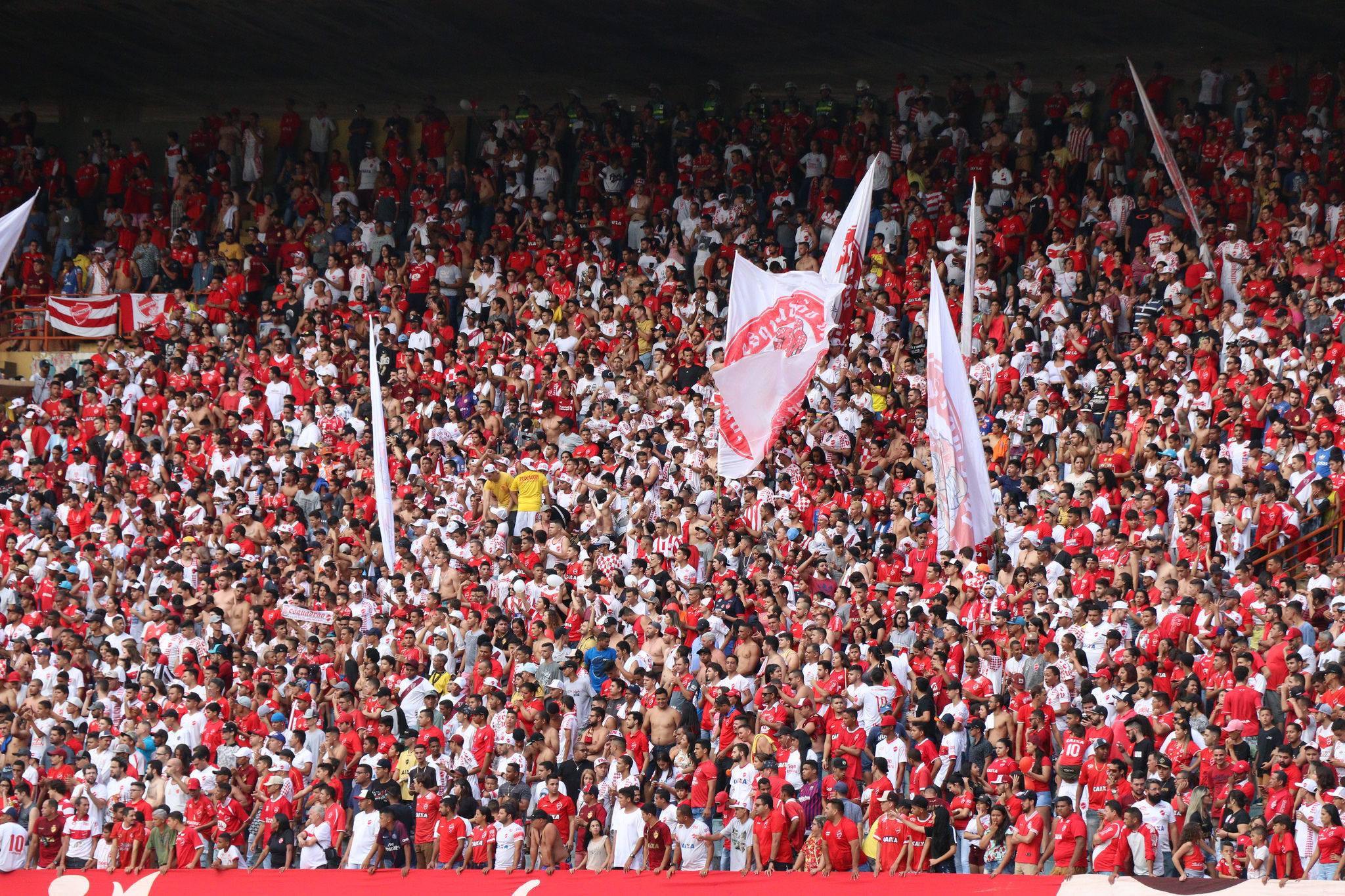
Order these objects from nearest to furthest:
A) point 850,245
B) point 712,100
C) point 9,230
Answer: point 9,230 < point 850,245 < point 712,100

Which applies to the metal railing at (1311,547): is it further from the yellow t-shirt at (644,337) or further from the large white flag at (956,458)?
the yellow t-shirt at (644,337)

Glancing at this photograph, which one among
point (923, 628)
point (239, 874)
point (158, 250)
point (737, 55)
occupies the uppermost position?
point (737, 55)

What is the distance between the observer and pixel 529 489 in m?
20.1

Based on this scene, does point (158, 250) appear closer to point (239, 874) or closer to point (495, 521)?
point (495, 521)

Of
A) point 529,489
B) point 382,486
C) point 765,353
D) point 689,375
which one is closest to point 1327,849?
point 765,353

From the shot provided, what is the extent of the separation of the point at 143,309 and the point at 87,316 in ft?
2.79

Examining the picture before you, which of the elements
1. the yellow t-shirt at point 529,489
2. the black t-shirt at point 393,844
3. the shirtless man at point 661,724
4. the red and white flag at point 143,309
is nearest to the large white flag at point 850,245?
the yellow t-shirt at point 529,489

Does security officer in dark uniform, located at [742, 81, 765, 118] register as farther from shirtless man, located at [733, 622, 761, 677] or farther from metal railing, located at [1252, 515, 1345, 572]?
shirtless man, located at [733, 622, 761, 677]

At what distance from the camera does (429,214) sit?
2712cm

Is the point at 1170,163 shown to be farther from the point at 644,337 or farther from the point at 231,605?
the point at 231,605

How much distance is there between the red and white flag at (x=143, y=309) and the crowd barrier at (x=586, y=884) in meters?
12.5

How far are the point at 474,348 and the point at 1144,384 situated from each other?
8502mm

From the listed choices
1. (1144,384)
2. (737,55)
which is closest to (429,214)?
Answer: (737,55)

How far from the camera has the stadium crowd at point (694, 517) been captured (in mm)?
14570
